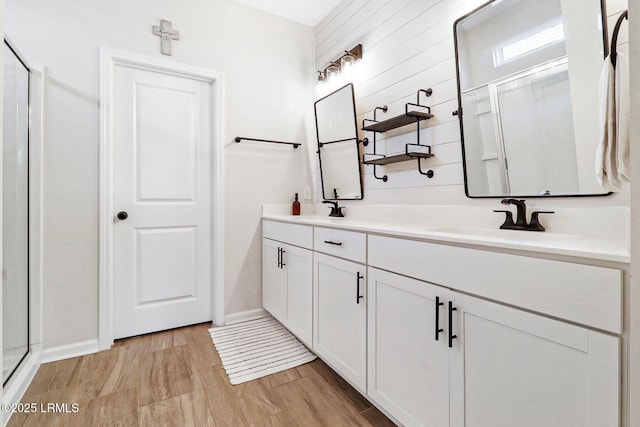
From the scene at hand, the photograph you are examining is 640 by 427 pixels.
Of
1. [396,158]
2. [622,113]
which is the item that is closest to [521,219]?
[622,113]

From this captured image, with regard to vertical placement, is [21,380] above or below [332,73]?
below

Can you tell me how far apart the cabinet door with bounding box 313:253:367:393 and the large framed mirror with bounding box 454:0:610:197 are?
2.44ft

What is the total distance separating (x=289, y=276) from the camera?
223cm

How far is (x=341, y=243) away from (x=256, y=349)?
1040mm

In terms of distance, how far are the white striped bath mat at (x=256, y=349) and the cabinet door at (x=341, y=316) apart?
26 cm

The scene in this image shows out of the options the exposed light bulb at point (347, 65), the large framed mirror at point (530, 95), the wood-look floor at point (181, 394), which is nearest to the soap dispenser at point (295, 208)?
the exposed light bulb at point (347, 65)

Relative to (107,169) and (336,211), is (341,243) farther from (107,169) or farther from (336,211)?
(107,169)

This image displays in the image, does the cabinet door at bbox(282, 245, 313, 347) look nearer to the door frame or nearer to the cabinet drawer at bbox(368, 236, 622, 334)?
the cabinet drawer at bbox(368, 236, 622, 334)

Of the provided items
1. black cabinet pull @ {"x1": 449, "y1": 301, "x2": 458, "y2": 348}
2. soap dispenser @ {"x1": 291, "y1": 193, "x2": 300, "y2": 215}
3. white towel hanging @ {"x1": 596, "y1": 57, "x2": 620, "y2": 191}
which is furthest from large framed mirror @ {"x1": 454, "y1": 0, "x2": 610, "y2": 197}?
soap dispenser @ {"x1": 291, "y1": 193, "x2": 300, "y2": 215}

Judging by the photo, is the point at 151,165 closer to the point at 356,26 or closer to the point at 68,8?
the point at 68,8

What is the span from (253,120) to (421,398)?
2.30m

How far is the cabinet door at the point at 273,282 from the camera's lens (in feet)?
7.68

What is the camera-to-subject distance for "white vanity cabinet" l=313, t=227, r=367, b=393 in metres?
1.54

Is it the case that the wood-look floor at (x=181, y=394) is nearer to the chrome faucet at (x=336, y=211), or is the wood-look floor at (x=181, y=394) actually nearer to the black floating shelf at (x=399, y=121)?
the chrome faucet at (x=336, y=211)
